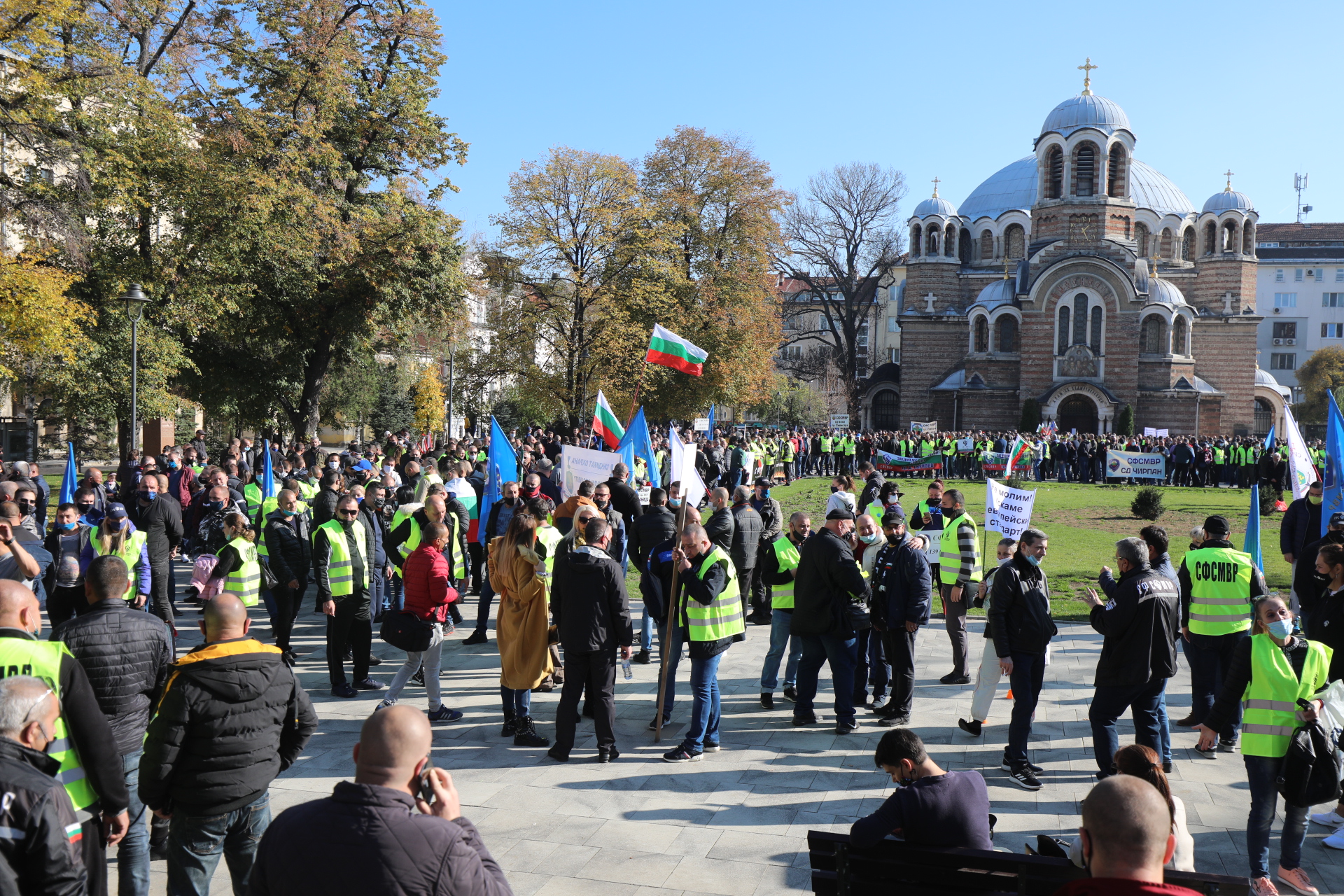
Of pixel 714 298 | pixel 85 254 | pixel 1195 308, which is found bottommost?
pixel 85 254

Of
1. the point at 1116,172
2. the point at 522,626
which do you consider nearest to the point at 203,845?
the point at 522,626

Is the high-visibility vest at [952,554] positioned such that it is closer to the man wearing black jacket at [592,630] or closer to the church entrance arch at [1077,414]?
the man wearing black jacket at [592,630]

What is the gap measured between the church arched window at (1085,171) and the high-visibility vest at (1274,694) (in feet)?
178

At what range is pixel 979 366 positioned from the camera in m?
54.2

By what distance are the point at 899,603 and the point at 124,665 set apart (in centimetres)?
546

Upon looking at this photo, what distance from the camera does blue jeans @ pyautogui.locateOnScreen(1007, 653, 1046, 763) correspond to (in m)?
6.77

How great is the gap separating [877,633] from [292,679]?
5391 mm

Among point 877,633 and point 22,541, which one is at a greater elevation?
point 22,541

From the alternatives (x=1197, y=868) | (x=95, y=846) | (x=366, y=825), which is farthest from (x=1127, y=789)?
(x=95, y=846)

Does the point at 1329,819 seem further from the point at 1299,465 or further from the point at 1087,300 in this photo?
the point at 1087,300

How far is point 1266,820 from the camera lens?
5.17 m

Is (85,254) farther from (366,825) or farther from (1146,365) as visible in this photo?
(1146,365)

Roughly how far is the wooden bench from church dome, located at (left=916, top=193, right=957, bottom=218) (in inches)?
2354

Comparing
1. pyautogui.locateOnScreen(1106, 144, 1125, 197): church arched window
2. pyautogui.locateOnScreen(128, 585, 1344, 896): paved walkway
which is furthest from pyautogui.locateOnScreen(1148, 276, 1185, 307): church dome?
pyautogui.locateOnScreen(128, 585, 1344, 896): paved walkway
